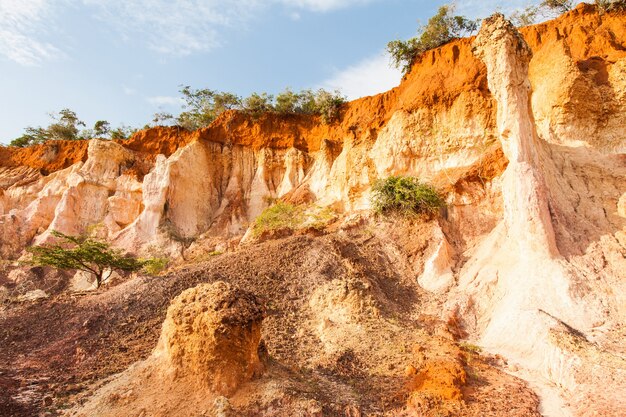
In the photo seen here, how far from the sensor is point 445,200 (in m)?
14.6

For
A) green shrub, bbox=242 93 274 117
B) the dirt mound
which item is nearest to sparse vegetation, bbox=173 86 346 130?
green shrub, bbox=242 93 274 117

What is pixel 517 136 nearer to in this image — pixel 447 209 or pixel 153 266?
pixel 447 209

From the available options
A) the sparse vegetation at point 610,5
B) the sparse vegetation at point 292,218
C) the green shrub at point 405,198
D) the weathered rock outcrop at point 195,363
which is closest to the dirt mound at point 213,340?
the weathered rock outcrop at point 195,363

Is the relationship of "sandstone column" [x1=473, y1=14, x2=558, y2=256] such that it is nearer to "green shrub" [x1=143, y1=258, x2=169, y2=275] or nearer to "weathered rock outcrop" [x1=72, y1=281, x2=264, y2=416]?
"weathered rock outcrop" [x1=72, y1=281, x2=264, y2=416]

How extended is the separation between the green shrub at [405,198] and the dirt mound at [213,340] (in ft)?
28.4

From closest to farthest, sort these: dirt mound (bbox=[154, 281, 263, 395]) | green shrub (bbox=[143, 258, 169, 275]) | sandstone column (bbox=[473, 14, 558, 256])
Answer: dirt mound (bbox=[154, 281, 263, 395]) → sandstone column (bbox=[473, 14, 558, 256]) → green shrub (bbox=[143, 258, 169, 275])

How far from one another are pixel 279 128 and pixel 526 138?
15.7m

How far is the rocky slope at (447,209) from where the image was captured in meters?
7.77

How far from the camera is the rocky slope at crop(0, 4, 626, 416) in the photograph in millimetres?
7773

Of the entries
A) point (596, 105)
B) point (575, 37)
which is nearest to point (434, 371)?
Answer: point (596, 105)

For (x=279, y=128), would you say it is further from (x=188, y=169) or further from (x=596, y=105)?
(x=596, y=105)

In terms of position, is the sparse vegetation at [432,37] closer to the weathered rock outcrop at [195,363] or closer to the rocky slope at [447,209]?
the rocky slope at [447,209]

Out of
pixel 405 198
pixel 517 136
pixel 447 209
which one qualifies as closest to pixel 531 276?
pixel 517 136

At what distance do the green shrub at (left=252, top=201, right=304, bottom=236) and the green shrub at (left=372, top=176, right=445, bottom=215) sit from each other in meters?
4.06
